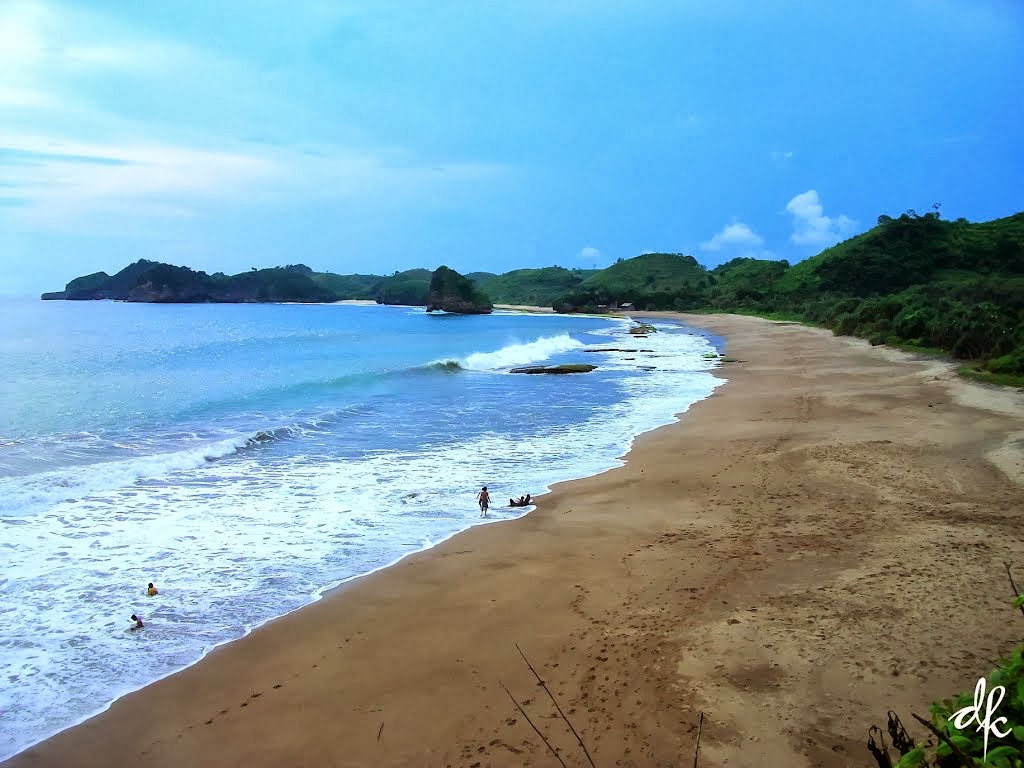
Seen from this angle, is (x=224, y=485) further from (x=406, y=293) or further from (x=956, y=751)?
(x=406, y=293)

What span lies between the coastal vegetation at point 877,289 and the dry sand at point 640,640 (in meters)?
14.8

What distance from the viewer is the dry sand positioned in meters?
5.12

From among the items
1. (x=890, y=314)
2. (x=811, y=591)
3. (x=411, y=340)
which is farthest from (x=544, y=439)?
(x=411, y=340)

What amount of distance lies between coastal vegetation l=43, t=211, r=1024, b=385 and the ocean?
10.4 m

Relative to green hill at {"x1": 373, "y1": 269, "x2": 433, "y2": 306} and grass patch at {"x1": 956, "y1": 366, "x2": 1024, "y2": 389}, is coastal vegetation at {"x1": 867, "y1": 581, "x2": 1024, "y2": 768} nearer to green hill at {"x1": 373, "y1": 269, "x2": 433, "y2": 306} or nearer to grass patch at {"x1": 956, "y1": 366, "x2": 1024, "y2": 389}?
grass patch at {"x1": 956, "y1": 366, "x2": 1024, "y2": 389}

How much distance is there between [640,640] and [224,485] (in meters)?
10.1

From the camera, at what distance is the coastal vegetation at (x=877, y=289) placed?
27.1 m

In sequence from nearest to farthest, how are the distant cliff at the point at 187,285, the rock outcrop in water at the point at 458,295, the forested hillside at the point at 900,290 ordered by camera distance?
the forested hillside at the point at 900,290, the rock outcrop in water at the point at 458,295, the distant cliff at the point at 187,285

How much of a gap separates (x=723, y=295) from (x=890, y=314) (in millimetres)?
Answer: 64967

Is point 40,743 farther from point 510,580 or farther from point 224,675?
point 510,580

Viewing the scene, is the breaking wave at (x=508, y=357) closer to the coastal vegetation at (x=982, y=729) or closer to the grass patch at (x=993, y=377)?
the grass patch at (x=993, y=377)

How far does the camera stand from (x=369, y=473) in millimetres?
14203

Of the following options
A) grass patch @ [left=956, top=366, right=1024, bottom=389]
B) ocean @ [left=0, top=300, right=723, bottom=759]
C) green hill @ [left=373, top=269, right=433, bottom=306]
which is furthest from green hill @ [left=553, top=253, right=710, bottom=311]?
grass patch @ [left=956, top=366, right=1024, bottom=389]

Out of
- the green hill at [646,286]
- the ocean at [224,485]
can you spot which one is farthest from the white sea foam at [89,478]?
the green hill at [646,286]
